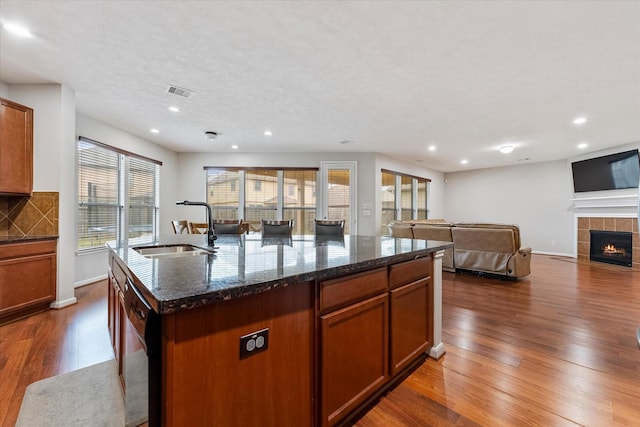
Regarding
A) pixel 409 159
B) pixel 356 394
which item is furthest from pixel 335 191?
pixel 356 394

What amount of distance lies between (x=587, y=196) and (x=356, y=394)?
25.8 feet

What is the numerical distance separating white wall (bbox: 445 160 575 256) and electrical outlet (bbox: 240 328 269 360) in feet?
28.0

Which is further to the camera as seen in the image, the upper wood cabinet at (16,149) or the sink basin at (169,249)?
the upper wood cabinet at (16,149)

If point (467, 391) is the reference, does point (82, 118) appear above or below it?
above

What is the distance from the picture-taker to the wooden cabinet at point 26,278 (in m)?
2.66

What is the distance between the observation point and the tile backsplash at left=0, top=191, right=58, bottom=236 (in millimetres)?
3066

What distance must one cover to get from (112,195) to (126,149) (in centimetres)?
84

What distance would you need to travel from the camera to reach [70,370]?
1.95 m

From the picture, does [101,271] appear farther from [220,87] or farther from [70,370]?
[220,87]

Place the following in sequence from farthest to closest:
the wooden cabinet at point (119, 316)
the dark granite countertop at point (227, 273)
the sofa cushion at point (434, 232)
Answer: the sofa cushion at point (434, 232) → the wooden cabinet at point (119, 316) → the dark granite countertop at point (227, 273)

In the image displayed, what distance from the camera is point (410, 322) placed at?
5.96 ft

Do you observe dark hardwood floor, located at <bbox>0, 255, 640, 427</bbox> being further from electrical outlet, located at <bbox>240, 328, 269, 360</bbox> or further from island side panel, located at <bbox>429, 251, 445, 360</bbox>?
electrical outlet, located at <bbox>240, 328, 269, 360</bbox>

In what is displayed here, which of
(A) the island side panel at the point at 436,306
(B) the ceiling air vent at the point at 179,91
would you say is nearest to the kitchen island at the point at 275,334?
(A) the island side panel at the point at 436,306

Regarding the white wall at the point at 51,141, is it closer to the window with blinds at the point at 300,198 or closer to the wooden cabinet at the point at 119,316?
the wooden cabinet at the point at 119,316
